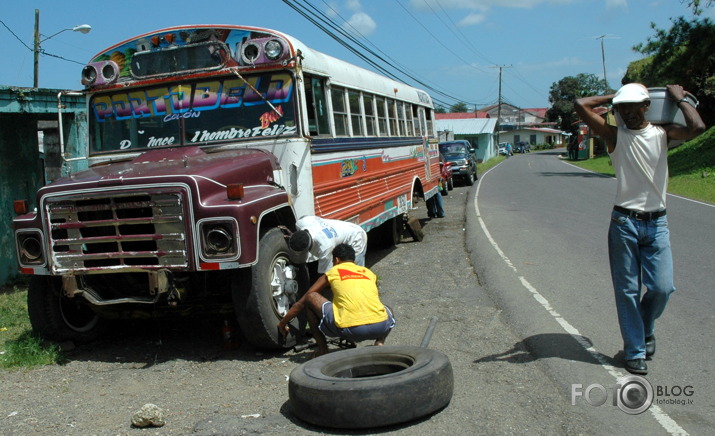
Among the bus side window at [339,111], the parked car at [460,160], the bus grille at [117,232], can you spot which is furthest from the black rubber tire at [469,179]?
the bus grille at [117,232]

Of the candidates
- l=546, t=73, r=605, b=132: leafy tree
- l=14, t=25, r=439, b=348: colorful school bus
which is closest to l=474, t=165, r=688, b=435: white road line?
l=14, t=25, r=439, b=348: colorful school bus

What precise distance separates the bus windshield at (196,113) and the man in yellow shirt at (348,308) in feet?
6.53

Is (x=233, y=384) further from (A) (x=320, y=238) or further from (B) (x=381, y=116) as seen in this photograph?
(B) (x=381, y=116)

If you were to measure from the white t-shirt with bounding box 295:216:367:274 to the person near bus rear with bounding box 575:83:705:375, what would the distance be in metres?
2.47

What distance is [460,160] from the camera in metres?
28.7

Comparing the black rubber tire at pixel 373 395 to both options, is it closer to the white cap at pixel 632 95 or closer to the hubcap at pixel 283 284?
the hubcap at pixel 283 284

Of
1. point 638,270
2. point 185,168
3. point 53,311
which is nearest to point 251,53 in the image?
point 185,168

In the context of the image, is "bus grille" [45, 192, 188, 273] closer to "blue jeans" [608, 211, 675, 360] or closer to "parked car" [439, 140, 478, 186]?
"blue jeans" [608, 211, 675, 360]

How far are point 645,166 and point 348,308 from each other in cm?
253

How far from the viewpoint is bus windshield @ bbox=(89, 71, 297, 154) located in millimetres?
6969

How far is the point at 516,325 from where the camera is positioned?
6.59 meters

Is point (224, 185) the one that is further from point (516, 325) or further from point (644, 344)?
point (644, 344)

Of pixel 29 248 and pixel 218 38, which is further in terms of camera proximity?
pixel 218 38

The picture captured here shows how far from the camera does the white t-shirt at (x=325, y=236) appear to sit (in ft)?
20.2
